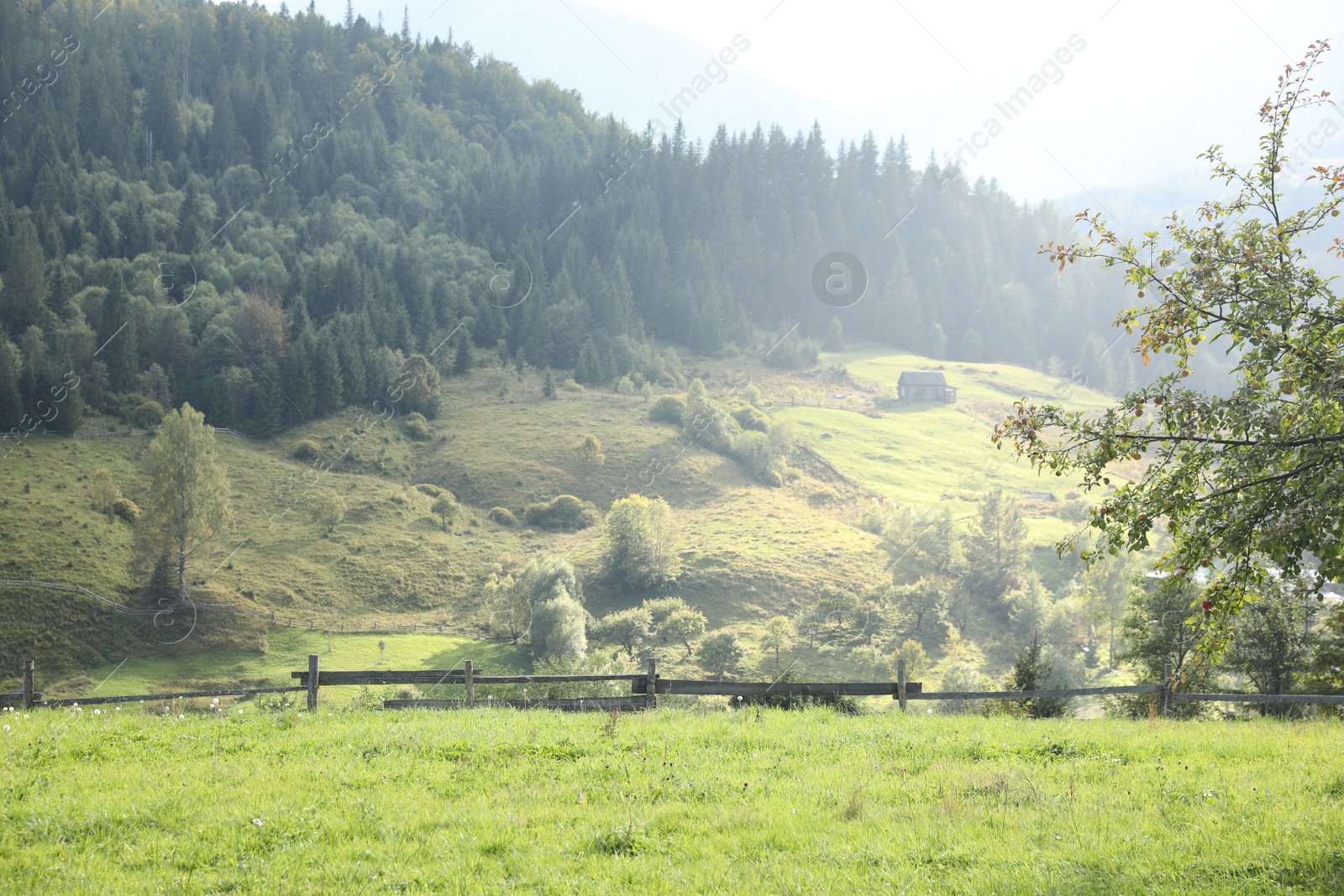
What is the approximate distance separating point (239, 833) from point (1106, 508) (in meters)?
9.19

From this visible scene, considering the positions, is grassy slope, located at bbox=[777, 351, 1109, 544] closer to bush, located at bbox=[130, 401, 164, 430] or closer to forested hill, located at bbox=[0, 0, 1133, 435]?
forested hill, located at bbox=[0, 0, 1133, 435]

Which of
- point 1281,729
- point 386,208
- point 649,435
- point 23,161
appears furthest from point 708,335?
point 1281,729

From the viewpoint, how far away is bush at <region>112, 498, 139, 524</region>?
66750mm

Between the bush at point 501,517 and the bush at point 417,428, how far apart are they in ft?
54.9

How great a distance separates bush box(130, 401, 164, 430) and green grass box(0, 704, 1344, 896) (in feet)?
272

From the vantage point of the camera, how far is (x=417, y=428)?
3765 inches

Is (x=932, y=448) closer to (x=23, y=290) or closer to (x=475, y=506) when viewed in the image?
(x=475, y=506)

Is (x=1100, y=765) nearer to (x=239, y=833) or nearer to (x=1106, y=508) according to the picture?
(x=1106, y=508)

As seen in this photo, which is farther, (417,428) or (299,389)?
(417,428)

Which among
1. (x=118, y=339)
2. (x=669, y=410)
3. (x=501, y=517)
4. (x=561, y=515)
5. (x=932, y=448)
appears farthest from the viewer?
(x=932, y=448)

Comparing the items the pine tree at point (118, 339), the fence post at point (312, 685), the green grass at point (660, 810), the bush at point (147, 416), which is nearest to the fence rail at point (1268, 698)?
Answer: the green grass at point (660, 810)

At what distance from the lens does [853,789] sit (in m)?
9.61

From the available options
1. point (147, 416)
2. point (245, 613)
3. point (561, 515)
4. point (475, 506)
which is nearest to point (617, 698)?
point (245, 613)

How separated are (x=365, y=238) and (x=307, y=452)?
57347 millimetres
